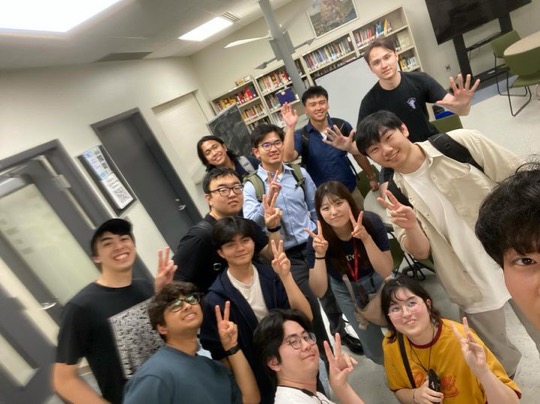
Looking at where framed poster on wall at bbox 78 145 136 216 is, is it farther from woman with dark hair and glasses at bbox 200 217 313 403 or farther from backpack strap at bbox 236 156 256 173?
woman with dark hair and glasses at bbox 200 217 313 403

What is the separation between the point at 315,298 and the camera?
181cm

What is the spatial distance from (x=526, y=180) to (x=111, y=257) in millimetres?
1448

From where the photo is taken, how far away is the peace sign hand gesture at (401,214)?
1354 mm

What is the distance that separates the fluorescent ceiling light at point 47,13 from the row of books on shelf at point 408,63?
522cm

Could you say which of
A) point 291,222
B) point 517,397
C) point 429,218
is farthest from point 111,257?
point 517,397

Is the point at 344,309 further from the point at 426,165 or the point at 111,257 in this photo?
the point at 111,257

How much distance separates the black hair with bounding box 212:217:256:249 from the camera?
1.45m

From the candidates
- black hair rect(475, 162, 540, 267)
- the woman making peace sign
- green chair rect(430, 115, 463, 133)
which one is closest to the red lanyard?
the woman making peace sign

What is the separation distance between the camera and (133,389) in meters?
1.03

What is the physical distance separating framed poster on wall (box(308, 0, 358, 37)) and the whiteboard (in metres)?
1.37

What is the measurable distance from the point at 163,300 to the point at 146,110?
355cm

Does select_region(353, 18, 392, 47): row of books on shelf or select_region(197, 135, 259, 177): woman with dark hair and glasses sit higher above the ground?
select_region(353, 18, 392, 47): row of books on shelf

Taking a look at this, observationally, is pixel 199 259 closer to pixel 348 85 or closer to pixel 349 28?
pixel 348 85

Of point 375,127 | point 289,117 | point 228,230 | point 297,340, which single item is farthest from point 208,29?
point 297,340
